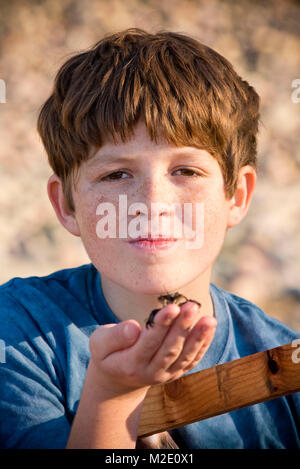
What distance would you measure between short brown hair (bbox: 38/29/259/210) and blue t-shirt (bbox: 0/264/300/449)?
0.25 metres

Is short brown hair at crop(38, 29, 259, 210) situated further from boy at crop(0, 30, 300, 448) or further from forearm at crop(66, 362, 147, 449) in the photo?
forearm at crop(66, 362, 147, 449)

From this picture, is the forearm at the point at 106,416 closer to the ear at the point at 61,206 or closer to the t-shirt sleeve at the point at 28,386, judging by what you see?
the t-shirt sleeve at the point at 28,386

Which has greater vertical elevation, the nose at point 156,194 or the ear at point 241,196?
the ear at point 241,196

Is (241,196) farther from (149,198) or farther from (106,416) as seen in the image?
(106,416)

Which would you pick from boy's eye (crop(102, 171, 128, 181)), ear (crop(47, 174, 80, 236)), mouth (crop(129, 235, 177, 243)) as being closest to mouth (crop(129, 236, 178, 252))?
mouth (crop(129, 235, 177, 243))

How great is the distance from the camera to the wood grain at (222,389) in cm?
85

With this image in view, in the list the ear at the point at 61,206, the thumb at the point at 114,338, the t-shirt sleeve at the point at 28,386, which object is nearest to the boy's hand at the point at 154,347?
the thumb at the point at 114,338

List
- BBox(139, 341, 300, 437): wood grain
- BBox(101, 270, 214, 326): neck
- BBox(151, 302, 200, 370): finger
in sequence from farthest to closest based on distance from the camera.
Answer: BBox(101, 270, 214, 326): neck < BBox(139, 341, 300, 437): wood grain < BBox(151, 302, 200, 370): finger

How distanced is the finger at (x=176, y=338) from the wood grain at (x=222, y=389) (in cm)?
11

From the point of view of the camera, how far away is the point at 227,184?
48.5 inches

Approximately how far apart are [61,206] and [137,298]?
31 centimetres

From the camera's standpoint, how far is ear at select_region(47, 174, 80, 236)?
1.29 meters

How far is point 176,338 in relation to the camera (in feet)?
2.40

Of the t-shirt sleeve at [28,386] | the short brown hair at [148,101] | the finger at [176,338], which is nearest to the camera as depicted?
the finger at [176,338]
